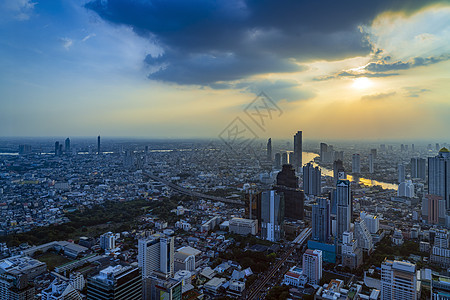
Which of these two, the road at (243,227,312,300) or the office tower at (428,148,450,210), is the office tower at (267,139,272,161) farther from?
the road at (243,227,312,300)

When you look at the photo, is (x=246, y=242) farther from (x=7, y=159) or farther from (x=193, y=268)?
(x=7, y=159)

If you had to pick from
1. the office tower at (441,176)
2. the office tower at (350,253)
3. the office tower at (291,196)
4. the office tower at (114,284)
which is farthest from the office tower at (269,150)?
the office tower at (114,284)

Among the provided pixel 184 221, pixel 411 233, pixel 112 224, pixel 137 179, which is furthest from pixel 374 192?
pixel 137 179

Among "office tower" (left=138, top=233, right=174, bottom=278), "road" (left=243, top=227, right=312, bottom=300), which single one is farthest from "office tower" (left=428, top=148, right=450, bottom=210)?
"office tower" (left=138, top=233, right=174, bottom=278)

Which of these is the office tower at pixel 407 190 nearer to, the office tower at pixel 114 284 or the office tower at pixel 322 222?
the office tower at pixel 322 222

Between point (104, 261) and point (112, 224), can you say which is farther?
point (112, 224)
